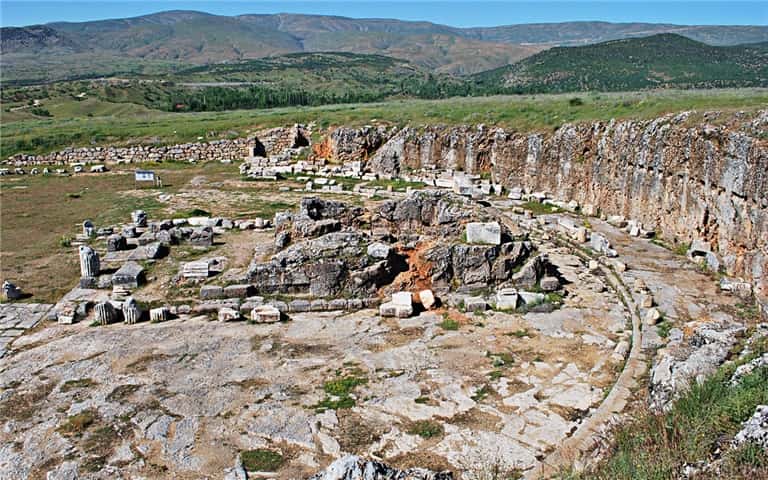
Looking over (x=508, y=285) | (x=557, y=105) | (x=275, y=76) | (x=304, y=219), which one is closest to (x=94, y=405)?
(x=304, y=219)

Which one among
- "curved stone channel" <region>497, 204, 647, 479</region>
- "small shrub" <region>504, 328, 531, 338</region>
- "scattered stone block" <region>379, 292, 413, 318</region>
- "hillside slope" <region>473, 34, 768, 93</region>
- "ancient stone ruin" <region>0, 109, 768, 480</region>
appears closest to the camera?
"curved stone channel" <region>497, 204, 647, 479</region>

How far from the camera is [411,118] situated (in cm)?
3575

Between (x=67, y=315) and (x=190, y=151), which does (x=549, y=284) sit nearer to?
(x=67, y=315)

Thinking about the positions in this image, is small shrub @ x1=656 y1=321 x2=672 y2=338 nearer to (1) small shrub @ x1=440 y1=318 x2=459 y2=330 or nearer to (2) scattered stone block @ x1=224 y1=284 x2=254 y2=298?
(1) small shrub @ x1=440 y1=318 x2=459 y2=330

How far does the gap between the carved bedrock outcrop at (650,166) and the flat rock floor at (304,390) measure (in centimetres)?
462

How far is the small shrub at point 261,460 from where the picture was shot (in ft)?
28.2

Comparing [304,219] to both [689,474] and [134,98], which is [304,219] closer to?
[689,474]

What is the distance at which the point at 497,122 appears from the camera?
103 feet

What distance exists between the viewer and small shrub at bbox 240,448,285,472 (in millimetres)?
8594

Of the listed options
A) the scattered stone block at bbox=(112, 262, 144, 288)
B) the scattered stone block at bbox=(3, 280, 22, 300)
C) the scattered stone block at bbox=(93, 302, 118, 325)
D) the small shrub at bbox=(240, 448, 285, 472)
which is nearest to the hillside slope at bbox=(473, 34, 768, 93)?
the scattered stone block at bbox=(112, 262, 144, 288)

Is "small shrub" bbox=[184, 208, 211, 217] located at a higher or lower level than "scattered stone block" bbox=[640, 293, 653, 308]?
higher

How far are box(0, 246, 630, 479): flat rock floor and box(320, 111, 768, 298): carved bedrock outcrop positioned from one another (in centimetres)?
462

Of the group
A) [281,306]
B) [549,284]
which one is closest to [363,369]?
[281,306]

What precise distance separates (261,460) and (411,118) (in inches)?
1149
